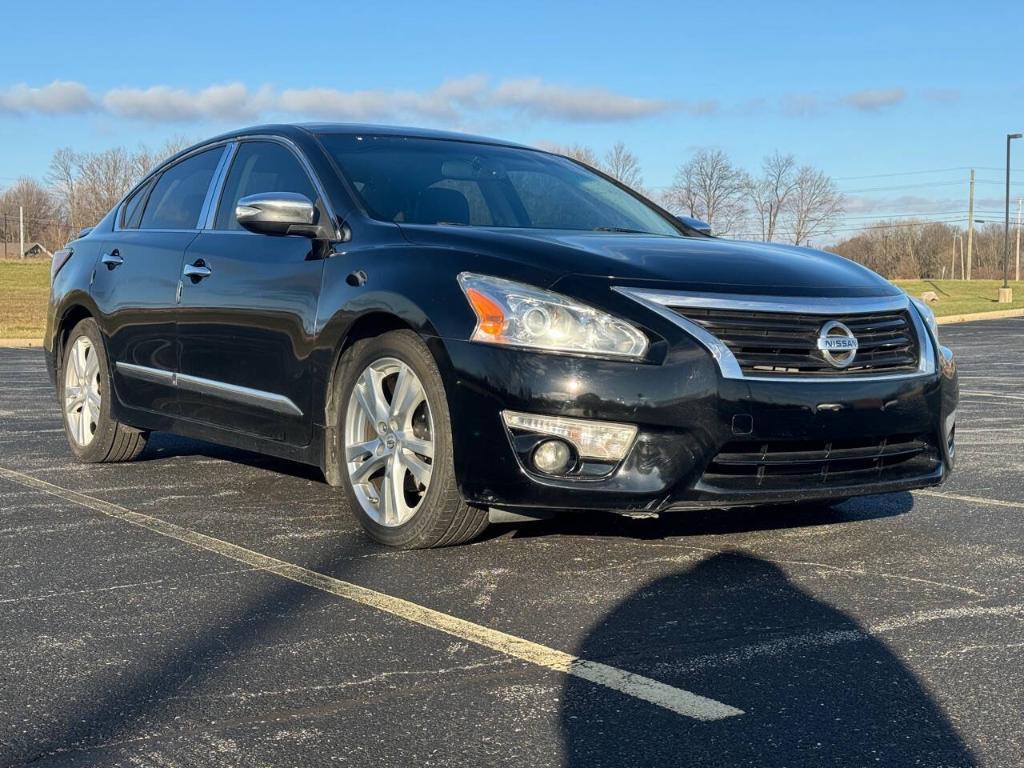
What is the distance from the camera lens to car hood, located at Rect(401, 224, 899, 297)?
4543 millimetres

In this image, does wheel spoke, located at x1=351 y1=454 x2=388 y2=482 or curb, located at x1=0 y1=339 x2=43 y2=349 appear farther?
curb, located at x1=0 y1=339 x2=43 y2=349

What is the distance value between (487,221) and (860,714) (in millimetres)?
3074

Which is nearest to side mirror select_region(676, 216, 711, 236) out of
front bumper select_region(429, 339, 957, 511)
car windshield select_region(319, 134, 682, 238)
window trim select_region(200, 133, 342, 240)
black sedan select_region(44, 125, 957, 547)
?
car windshield select_region(319, 134, 682, 238)

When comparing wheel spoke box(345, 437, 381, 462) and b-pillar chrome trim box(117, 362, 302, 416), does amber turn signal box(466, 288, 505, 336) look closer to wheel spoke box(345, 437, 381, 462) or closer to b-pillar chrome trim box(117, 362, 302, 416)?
wheel spoke box(345, 437, 381, 462)

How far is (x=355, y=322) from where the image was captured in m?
5.01

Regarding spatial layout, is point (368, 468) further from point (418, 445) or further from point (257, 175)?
point (257, 175)

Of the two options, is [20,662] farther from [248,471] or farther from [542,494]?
[248,471]

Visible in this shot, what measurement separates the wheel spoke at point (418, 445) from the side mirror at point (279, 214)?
3.50 feet

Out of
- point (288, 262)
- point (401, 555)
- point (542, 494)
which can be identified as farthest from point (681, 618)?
point (288, 262)

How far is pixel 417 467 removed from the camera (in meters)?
4.75

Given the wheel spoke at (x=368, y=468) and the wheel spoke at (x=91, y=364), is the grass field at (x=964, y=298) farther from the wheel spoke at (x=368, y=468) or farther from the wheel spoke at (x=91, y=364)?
the wheel spoke at (x=368, y=468)

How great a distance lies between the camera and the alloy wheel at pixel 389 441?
4758 mm

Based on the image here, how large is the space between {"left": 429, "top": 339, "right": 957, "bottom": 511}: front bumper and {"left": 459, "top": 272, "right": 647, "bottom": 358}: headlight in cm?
5

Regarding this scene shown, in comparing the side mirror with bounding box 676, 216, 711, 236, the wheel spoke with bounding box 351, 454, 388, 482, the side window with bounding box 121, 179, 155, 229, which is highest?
the side window with bounding box 121, 179, 155, 229
